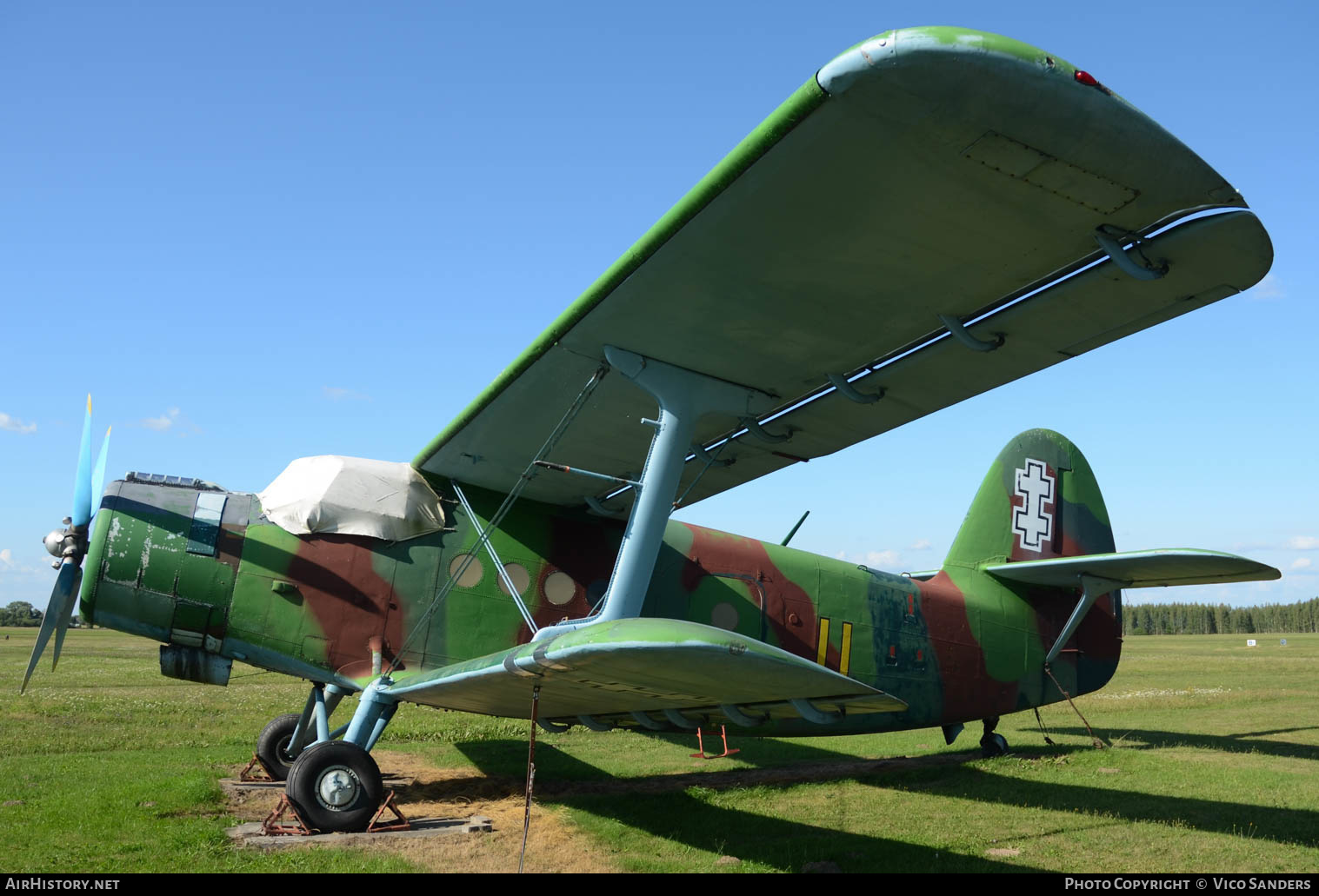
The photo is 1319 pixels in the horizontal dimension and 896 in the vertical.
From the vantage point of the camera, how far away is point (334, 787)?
6.29m

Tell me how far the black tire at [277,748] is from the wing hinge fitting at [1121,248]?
851 centimetres

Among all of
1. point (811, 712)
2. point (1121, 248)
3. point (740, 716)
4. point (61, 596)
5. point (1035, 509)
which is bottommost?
point (740, 716)

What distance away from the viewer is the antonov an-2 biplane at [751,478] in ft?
11.8

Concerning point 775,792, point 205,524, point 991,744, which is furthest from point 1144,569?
point 205,524

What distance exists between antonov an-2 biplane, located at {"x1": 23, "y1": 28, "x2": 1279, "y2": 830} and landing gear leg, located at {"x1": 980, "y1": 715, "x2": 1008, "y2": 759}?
46mm

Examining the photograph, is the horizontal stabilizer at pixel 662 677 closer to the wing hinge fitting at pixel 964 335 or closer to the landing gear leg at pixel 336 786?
the landing gear leg at pixel 336 786

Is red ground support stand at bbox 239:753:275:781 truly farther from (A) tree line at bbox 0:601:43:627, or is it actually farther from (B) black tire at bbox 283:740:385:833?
(A) tree line at bbox 0:601:43:627

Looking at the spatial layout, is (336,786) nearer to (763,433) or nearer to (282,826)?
(282,826)

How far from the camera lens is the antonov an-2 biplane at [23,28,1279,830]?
142 inches

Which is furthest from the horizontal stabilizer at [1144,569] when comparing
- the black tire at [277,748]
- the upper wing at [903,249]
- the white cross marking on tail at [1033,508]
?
the black tire at [277,748]

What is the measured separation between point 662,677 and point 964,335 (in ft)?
8.26

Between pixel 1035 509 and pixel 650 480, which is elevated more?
pixel 1035 509

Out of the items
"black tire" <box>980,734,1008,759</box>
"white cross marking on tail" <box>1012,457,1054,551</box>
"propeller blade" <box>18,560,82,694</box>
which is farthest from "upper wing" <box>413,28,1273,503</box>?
"black tire" <box>980,734,1008,759</box>
